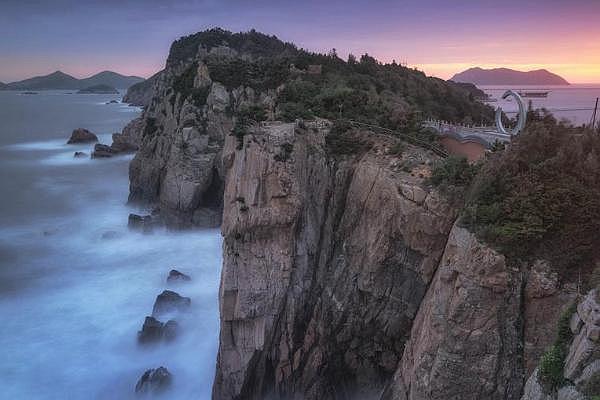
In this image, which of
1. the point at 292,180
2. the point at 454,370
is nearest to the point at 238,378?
the point at 292,180

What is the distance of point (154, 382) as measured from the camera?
69.4 ft

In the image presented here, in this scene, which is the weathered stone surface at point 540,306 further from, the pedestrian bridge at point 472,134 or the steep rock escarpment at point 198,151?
the steep rock escarpment at point 198,151

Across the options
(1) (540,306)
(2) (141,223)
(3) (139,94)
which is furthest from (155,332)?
(3) (139,94)

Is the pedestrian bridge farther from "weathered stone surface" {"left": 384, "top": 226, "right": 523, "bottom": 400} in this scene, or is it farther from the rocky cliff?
"weathered stone surface" {"left": 384, "top": 226, "right": 523, "bottom": 400}

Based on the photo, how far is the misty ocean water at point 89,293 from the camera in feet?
74.8

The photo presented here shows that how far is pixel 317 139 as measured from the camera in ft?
68.8

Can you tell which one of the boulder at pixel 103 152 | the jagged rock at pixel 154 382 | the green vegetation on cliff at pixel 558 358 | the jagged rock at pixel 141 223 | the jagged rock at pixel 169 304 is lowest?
the jagged rock at pixel 154 382

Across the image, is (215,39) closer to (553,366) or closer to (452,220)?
(452,220)

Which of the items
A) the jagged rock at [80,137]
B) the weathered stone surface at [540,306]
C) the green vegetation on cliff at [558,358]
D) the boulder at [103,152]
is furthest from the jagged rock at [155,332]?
the jagged rock at [80,137]

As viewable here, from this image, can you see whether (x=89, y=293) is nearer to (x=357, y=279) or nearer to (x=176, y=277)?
(x=176, y=277)

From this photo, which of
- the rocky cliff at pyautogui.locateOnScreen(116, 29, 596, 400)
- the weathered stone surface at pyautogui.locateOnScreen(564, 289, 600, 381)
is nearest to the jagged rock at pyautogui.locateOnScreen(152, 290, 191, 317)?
the rocky cliff at pyautogui.locateOnScreen(116, 29, 596, 400)

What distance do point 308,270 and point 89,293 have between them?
1862 centimetres

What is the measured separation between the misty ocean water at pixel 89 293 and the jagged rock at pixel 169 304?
698 mm

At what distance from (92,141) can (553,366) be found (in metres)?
94.5
